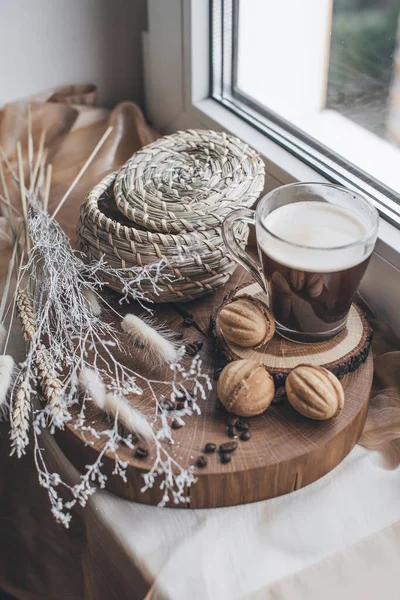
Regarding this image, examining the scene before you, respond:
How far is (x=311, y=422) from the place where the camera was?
0.66 metres

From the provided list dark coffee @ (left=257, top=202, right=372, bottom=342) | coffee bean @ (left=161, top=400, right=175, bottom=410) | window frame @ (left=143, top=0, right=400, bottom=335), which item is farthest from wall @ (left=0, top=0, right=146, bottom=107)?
coffee bean @ (left=161, top=400, right=175, bottom=410)

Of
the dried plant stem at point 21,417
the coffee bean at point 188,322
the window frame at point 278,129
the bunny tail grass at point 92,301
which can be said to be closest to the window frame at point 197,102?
the window frame at point 278,129

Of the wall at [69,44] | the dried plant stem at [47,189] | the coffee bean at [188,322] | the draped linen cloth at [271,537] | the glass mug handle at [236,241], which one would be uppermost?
the wall at [69,44]

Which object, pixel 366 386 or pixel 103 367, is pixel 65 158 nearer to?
pixel 103 367

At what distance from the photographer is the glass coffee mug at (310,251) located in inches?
25.5

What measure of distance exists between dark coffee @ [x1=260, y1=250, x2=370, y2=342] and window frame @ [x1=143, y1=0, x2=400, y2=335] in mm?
101

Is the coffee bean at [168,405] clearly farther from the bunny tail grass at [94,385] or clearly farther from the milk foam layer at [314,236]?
the milk foam layer at [314,236]

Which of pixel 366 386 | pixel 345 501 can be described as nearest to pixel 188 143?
pixel 366 386

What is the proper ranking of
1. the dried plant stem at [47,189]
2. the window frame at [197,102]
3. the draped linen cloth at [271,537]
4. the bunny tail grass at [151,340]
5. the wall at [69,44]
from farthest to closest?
the wall at [69,44], the dried plant stem at [47,189], the window frame at [197,102], the bunny tail grass at [151,340], the draped linen cloth at [271,537]

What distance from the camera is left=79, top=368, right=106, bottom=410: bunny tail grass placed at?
651 mm

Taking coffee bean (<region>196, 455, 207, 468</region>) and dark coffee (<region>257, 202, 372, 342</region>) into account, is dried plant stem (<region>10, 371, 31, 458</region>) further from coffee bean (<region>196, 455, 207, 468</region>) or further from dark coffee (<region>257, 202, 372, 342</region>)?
dark coffee (<region>257, 202, 372, 342</region>)

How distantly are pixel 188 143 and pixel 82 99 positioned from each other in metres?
0.45

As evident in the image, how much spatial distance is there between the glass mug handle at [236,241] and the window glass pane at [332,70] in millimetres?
231

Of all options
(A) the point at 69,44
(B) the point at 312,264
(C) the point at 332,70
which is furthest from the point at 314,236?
(A) the point at 69,44
